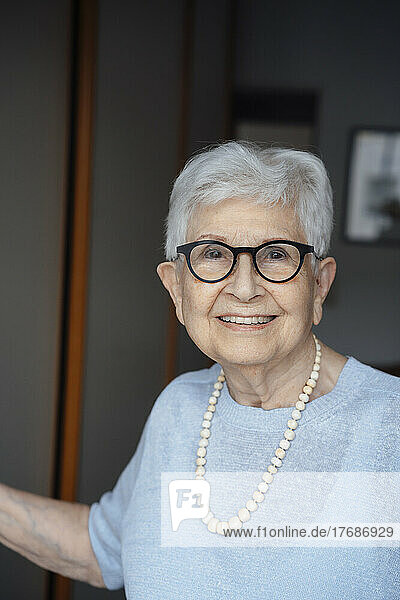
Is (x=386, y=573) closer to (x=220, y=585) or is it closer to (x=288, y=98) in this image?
(x=220, y=585)

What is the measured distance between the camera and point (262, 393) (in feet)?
4.16

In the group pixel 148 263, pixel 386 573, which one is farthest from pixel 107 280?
pixel 386 573

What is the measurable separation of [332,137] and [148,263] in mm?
639

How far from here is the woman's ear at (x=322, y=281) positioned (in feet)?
4.10

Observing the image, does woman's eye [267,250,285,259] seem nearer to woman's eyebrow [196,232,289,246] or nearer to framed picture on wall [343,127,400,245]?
woman's eyebrow [196,232,289,246]

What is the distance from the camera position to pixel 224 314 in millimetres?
1173

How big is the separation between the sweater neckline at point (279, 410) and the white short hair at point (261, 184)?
21 centimetres

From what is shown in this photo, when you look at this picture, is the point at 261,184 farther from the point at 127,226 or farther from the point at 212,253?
the point at 127,226

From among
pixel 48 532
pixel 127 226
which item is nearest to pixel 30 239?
pixel 127 226

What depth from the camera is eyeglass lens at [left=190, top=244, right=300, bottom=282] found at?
45.8 inches

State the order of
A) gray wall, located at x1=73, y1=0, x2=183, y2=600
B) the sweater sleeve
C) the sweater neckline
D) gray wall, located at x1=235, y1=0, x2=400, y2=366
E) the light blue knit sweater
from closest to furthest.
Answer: the light blue knit sweater < the sweater neckline < the sweater sleeve < gray wall, located at x1=235, y1=0, x2=400, y2=366 < gray wall, located at x1=73, y1=0, x2=183, y2=600
